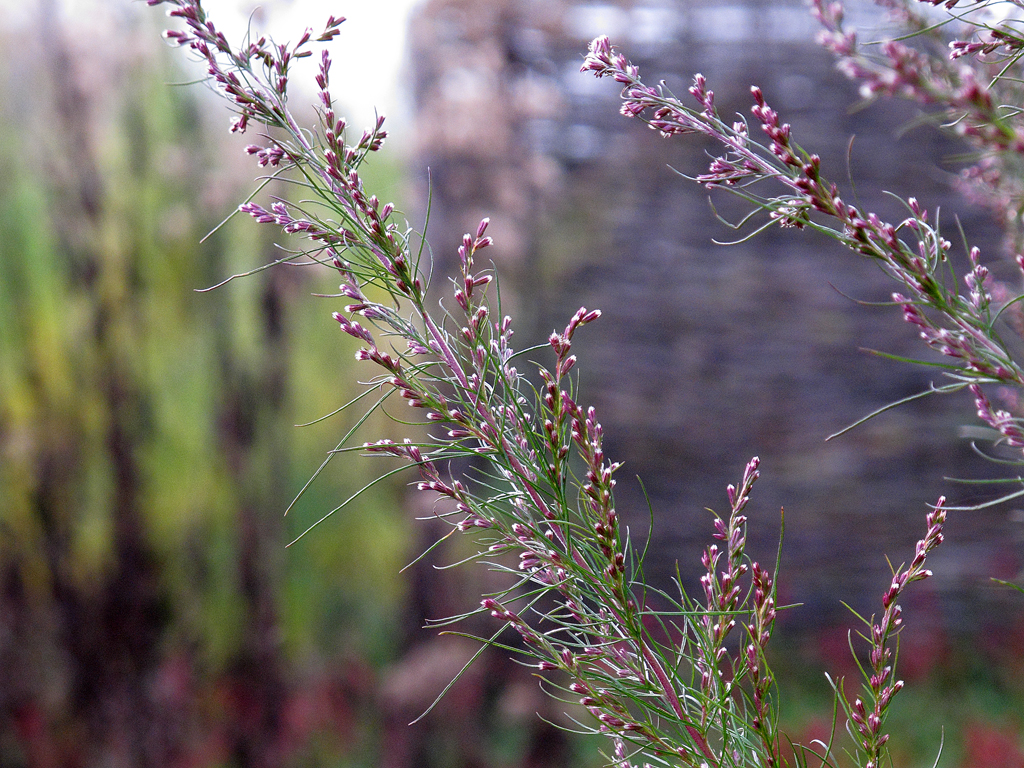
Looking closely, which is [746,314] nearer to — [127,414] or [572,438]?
[127,414]

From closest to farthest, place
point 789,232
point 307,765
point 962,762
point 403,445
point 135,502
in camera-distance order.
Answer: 1. point 403,445
2. point 962,762
3. point 135,502
4. point 307,765
5. point 789,232

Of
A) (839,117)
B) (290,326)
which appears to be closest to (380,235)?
(290,326)

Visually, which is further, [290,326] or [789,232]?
[789,232]

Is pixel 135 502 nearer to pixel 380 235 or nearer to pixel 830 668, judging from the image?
pixel 380 235

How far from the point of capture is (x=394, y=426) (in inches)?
235

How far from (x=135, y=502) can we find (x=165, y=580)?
1.69ft

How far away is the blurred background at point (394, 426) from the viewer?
474 cm

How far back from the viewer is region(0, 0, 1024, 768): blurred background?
4742mm

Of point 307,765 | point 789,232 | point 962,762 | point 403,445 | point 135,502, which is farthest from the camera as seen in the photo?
point 789,232

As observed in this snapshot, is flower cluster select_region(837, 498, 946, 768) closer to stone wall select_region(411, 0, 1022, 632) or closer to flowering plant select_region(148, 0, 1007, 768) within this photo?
flowering plant select_region(148, 0, 1007, 768)

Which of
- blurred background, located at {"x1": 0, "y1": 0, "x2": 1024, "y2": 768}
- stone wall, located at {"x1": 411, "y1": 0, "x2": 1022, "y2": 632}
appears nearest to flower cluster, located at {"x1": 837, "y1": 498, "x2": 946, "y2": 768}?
blurred background, located at {"x1": 0, "y1": 0, "x2": 1024, "y2": 768}

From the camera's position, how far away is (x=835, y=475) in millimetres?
5684

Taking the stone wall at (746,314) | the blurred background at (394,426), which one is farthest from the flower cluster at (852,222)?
the stone wall at (746,314)

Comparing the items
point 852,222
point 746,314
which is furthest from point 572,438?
point 746,314
